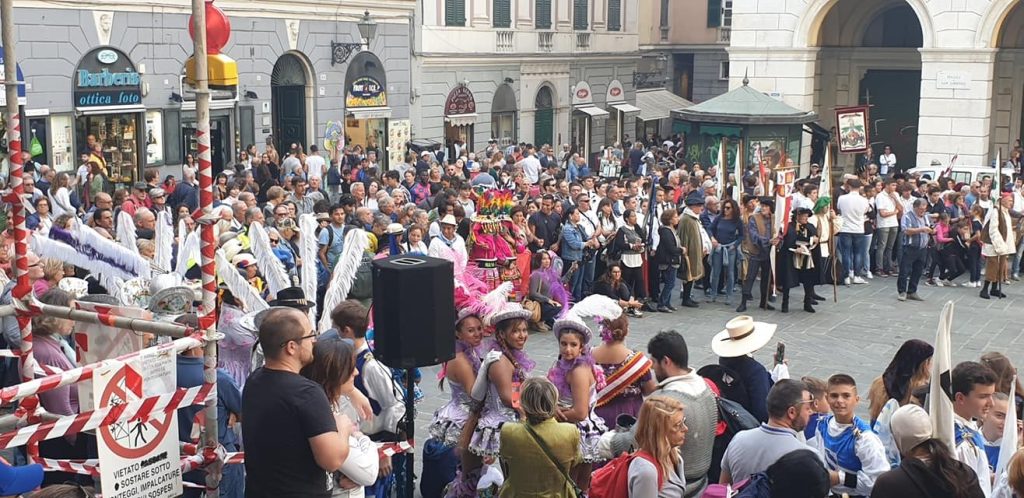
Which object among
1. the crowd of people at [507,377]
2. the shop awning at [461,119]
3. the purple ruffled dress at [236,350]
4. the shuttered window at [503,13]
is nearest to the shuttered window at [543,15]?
the shuttered window at [503,13]

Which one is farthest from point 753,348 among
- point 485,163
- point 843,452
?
point 485,163

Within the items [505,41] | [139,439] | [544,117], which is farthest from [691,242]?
[544,117]

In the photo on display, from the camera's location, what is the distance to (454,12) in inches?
1307

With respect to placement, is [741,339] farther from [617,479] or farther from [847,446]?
[617,479]

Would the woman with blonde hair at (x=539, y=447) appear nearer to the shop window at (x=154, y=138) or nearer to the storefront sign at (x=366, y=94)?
the shop window at (x=154, y=138)

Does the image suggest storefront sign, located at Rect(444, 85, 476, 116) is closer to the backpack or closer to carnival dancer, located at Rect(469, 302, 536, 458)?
carnival dancer, located at Rect(469, 302, 536, 458)

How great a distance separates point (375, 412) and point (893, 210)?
12769 millimetres

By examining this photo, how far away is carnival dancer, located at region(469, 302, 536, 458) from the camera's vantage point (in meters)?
6.89

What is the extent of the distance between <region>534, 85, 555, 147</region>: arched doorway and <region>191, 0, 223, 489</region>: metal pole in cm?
A: 3213

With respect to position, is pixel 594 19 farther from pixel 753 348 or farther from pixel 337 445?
pixel 337 445

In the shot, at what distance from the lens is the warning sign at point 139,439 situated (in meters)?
5.16

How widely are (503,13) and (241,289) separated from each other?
2802 cm

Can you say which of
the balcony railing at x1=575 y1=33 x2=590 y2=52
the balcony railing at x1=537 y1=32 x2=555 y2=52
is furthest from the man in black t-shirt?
the balcony railing at x1=575 y1=33 x2=590 y2=52

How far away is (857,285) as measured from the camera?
699 inches
